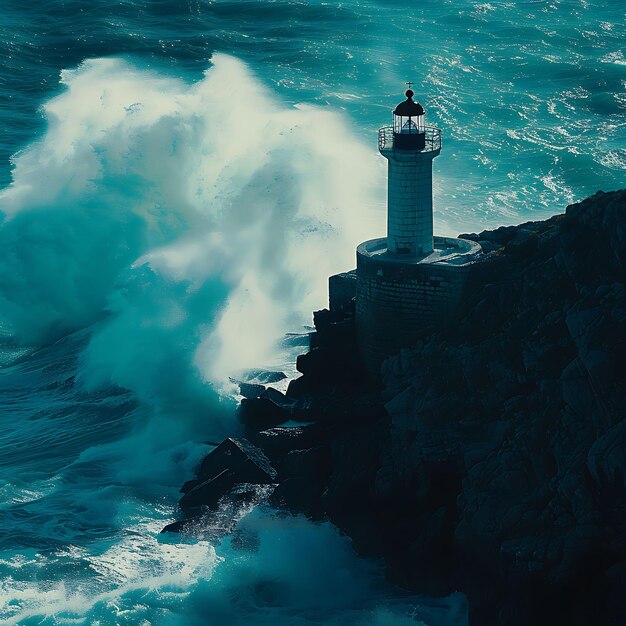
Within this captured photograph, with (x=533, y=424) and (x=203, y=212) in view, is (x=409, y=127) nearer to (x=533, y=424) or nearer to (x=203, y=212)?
(x=533, y=424)

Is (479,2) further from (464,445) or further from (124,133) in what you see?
(464,445)

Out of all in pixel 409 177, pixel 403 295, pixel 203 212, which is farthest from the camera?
pixel 203 212

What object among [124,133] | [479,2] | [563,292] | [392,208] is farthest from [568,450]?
[479,2]

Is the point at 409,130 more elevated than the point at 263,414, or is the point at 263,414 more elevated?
the point at 409,130

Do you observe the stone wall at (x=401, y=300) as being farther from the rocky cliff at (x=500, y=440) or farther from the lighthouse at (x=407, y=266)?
the rocky cliff at (x=500, y=440)

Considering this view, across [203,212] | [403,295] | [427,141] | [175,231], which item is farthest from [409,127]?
[203,212]

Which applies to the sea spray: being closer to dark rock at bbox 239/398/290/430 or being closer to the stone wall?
dark rock at bbox 239/398/290/430

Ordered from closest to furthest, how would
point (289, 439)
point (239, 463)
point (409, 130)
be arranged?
point (239, 463) → point (289, 439) → point (409, 130)
